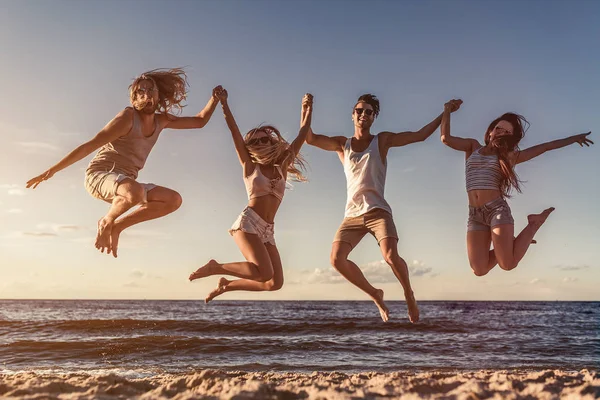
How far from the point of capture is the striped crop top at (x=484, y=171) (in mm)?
7223

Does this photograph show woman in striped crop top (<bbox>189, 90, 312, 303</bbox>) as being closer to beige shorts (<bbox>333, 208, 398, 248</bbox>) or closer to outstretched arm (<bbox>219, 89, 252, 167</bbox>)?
outstretched arm (<bbox>219, 89, 252, 167</bbox>)

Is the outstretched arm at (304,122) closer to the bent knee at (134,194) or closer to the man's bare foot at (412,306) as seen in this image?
the bent knee at (134,194)

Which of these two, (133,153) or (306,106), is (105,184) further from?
(306,106)

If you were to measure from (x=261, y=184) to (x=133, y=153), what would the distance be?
1.47 meters

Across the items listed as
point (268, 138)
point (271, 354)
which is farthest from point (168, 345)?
point (268, 138)

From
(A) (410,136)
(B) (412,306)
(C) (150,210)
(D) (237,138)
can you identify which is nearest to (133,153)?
(C) (150,210)

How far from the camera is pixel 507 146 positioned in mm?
7359

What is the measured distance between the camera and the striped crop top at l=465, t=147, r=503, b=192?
722cm

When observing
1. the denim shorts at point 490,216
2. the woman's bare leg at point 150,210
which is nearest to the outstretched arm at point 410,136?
the denim shorts at point 490,216

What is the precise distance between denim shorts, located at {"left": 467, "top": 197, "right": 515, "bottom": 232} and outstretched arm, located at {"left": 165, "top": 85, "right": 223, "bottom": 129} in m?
3.44

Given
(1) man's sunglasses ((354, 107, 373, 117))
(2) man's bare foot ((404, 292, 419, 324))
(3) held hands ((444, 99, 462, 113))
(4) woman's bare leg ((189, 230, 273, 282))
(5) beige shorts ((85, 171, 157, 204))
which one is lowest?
(2) man's bare foot ((404, 292, 419, 324))

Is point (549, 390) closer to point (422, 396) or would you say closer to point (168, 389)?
point (422, 396)

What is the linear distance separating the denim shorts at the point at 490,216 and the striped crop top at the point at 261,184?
2.46m

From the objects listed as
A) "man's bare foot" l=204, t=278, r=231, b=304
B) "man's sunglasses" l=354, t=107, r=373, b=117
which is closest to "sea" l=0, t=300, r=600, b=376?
"man's bare foot" l=204, t=278, r=231, b=304
